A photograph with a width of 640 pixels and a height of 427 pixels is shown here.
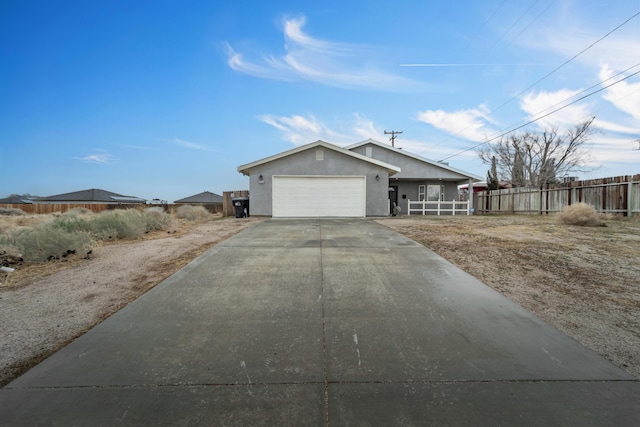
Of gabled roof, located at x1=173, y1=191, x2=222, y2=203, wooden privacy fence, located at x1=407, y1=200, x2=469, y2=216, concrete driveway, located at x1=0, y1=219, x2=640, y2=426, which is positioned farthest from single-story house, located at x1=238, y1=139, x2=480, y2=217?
gabled roof, located at x1=173, y1=191, x2=222, y2=203

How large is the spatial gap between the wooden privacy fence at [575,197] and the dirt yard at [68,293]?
16903 millimetres

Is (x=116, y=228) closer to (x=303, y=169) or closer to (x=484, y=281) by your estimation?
(x=303, y=169)

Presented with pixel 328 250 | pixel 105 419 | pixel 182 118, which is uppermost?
pixel 182 118

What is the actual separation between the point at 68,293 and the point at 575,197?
68.7ft

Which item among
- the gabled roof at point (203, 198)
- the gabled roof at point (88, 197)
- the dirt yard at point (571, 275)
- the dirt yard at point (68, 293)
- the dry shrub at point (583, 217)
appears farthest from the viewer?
the gabled roof at point (203, 198)

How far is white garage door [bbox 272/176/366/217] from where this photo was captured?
16344 millimetres

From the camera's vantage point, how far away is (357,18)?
1300cm

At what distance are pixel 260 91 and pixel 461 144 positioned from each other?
2316cm

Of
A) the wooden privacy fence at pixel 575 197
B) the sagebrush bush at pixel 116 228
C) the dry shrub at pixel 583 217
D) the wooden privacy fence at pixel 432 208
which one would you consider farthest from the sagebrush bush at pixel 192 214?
the wooden privacy fence at pixel 575 197

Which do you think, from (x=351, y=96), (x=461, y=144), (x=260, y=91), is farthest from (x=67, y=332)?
(x=461, y=144)

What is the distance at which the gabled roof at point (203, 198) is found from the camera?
3884 cm

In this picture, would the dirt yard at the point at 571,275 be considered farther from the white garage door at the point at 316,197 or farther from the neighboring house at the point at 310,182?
the neighboring house at the point at 310,182

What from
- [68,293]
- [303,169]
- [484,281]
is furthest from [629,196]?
[68,293]

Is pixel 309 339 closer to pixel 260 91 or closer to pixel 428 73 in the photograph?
pixel 260 91
